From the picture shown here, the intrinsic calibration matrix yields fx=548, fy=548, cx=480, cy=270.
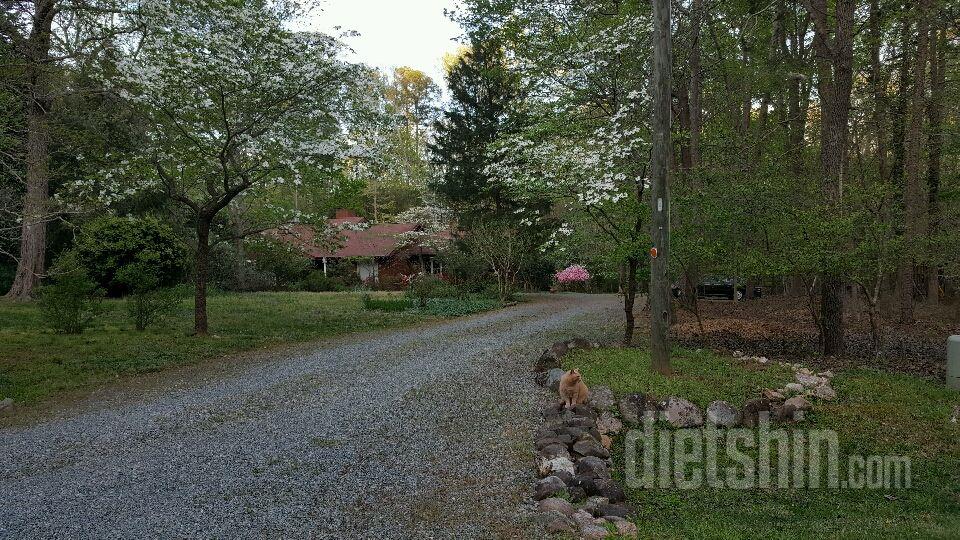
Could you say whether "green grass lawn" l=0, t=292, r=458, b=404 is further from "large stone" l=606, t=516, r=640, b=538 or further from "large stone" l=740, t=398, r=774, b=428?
"large stone" l=740, t=398, r=774, b=428

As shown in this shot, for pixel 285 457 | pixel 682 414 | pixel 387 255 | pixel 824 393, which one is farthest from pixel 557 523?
pixel 387 255

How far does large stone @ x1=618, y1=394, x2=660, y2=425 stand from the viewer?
231 inches

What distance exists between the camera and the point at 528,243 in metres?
21.6

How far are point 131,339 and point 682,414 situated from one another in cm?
994

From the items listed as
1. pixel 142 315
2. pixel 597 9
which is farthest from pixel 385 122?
pixel 142 315

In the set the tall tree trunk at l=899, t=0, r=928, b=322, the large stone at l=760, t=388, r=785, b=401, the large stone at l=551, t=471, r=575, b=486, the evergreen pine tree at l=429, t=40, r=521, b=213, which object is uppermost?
the evergreen pine tree at l=429, t=40, r=521, b=213

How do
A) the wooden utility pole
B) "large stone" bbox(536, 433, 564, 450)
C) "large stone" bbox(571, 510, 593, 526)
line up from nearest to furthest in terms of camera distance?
1. "large stone" bbox(571, 510, 593, 526)
2. "large stone" bbox(536, 433, 564, 450)
3. the wooden utility pole

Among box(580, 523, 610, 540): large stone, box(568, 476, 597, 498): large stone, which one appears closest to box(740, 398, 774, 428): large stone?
box(568, 476, 597, 498): large stone

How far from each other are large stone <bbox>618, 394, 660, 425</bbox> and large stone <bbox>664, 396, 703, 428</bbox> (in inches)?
5.7

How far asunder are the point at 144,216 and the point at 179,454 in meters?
17.5

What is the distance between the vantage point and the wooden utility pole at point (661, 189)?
276 inches

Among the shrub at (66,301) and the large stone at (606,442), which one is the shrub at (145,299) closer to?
the shrub at (66,301)

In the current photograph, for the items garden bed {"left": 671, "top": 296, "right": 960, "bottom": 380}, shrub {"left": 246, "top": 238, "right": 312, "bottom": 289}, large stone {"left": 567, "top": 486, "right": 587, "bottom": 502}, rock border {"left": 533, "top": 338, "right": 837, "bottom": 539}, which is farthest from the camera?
shrub {"left": 246, "top": 238, "right": 312, "bottom": 289}

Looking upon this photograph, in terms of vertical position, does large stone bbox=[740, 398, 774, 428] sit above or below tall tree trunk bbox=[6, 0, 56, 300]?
below
